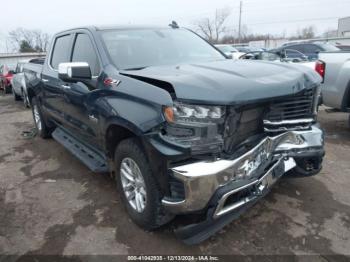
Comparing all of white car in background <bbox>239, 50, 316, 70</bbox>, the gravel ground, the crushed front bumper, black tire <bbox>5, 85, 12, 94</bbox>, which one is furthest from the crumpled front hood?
black tire <bbox>5, 85, 12, 94</bbox>

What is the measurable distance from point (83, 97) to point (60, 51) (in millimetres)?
1642

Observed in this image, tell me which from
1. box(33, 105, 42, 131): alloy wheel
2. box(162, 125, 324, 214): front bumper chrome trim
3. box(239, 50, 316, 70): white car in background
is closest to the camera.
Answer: box(162, 125, 324, 214): front bumper chrome trim

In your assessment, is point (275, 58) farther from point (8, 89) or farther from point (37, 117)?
point (8, 89)

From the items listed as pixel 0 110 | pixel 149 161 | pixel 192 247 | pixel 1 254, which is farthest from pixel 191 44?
pixel 0 110

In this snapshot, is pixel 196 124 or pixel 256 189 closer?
pixel 196 124

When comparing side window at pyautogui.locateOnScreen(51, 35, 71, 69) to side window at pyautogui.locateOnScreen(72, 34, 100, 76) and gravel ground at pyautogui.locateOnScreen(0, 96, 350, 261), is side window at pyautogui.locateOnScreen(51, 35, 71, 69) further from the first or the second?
gravel ground at pyautogui.locateOnScreen(0, 96, 350, 261)

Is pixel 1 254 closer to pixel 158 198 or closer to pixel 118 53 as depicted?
pixel 158 198

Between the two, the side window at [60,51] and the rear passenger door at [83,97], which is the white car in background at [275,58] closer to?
the side window at [60,51]

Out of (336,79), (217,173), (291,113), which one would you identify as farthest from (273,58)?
(217,173)

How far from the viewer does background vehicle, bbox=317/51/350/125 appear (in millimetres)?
5211

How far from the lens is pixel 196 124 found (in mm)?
2484

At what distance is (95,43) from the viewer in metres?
3.69

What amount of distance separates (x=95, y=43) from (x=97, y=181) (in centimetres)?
178

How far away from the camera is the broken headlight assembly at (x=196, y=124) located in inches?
97.7
